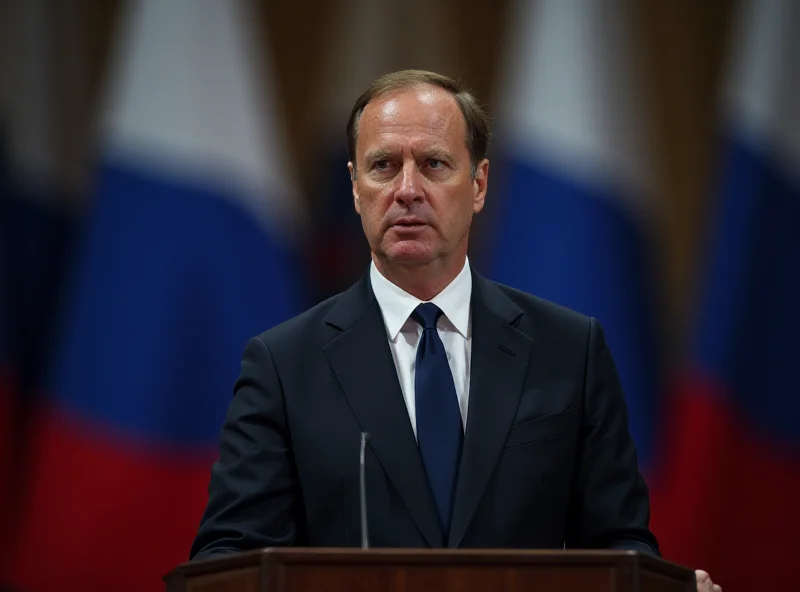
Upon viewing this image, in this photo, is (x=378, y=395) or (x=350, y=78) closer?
(x=378, y=395)

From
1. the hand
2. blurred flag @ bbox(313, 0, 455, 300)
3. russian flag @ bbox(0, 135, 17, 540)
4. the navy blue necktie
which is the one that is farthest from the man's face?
russian flag @ bbox(0, 135, 17, 540)

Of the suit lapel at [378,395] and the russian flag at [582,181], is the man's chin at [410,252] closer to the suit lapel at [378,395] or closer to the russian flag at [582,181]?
the suit lapel at [378,395]

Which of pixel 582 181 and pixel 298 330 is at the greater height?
pixel 582 181

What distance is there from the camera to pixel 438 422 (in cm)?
229

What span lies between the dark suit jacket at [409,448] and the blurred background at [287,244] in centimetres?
151

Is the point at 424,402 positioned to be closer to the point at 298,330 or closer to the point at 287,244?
the point at 298,330

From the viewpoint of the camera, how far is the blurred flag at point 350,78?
4.25 meters

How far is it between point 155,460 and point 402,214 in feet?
5.68

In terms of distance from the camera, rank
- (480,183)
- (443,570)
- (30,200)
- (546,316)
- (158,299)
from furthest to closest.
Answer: (30,200)
(158,299)
(480,183)
(546,316)
(443,570)

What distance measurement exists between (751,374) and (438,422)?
2085 mm

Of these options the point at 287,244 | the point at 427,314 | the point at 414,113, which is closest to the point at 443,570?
the point at 427,314

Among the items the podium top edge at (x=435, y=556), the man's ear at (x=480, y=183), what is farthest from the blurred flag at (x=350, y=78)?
the podium top edge at (x=435, y=556)

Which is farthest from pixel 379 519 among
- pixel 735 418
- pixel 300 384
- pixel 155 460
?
pixel 735 418

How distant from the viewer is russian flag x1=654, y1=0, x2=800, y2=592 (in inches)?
157
